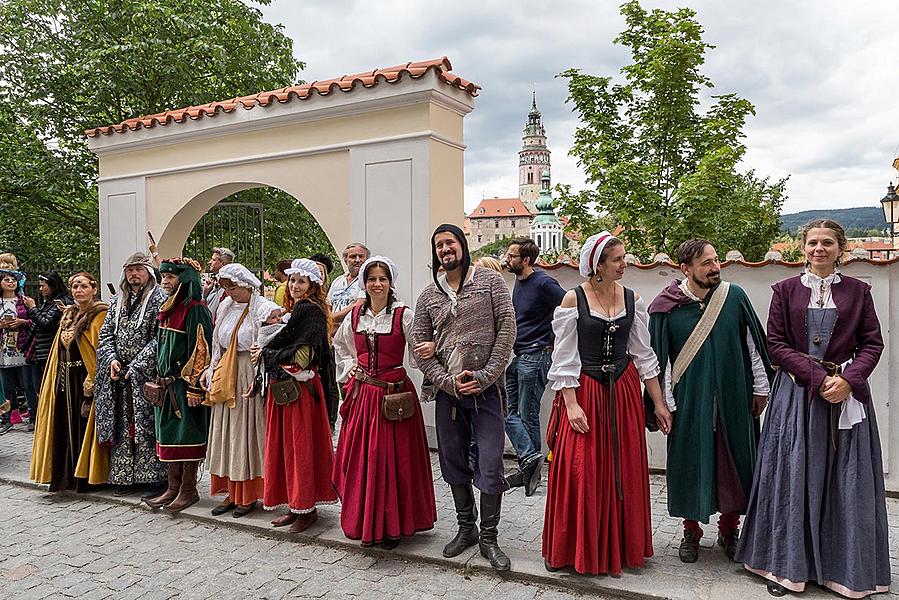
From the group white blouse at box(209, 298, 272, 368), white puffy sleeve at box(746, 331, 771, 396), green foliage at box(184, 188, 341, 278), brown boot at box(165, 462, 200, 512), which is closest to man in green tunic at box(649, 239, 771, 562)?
white puffy sleeve at box(746, 331, 771, 396)

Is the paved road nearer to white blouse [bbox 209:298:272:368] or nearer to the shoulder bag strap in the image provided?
white blouse [bbox 209:298:272:368]

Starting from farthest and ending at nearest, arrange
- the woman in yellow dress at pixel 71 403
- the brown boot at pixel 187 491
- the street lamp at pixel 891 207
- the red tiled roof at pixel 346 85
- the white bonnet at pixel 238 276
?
the street lamp at pixel 891 207 → the red tiled roof at pixel 346 85 → the woman in yellow dress at pixel 71 403 → the brown boot at pixel 187 491 → the white bonnet at pixel 238 276

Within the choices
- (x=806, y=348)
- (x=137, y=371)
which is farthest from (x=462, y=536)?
(x=137, y=371)

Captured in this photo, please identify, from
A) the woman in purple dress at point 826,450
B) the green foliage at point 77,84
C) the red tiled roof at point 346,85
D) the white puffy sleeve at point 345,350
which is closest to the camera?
the woman in purple dress at point 826,450

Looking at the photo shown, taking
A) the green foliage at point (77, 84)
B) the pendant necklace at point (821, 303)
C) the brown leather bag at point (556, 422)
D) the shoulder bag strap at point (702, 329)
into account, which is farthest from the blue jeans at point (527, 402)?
the green foliage at point (77, 84)

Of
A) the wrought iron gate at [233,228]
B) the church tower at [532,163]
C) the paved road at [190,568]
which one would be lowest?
the paved road at [190,568]

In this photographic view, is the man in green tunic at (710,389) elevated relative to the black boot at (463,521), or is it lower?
elevated

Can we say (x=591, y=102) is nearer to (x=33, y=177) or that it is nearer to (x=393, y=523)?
(x=33, y=177)

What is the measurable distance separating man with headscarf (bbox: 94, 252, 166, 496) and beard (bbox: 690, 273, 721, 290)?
3718 mm

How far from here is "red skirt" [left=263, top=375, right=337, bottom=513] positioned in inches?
175

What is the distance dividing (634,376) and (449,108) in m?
3.50

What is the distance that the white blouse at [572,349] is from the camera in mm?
3656

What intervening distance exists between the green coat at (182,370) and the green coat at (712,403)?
3.19m

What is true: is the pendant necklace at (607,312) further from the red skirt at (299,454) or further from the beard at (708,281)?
the red skirt at (299,454)
